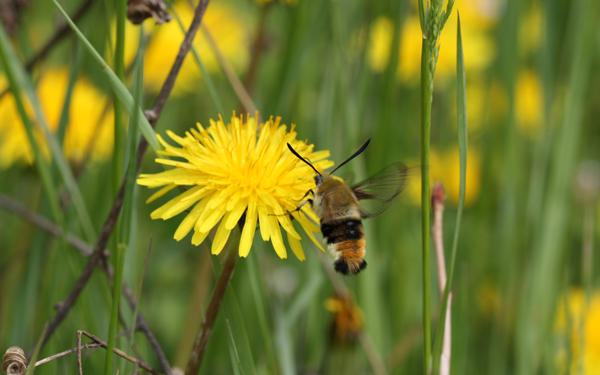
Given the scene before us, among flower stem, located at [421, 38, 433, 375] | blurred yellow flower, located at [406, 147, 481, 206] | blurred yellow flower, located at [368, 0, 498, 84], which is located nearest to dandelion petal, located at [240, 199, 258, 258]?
flower stem, located at [421, 38, 433, 375]

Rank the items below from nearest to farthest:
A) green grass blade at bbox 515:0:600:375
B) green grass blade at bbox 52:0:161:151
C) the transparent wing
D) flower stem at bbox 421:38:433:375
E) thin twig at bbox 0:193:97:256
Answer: flower stem at bbox 421:38:433:375, green grass blade at bbox 52:0:161:151, the transparent wing, thin twig at bbox 0:193:97:256, green grass blade at bbox 515:0:600:375

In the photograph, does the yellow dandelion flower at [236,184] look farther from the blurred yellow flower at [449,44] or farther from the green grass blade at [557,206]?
the blurred yellow flower at [449,44]

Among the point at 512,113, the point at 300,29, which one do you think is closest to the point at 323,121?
the point at 300,29

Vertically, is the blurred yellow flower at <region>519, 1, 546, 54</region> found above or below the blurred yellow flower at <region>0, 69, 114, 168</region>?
above

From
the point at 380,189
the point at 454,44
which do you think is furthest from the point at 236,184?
the point at 454,44

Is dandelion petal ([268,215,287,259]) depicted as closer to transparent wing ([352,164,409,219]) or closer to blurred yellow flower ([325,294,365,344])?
transparent wing ([352,164,409,219])

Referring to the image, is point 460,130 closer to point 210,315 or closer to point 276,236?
point 276,236

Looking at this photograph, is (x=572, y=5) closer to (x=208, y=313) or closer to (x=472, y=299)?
(x=472, y=299)
